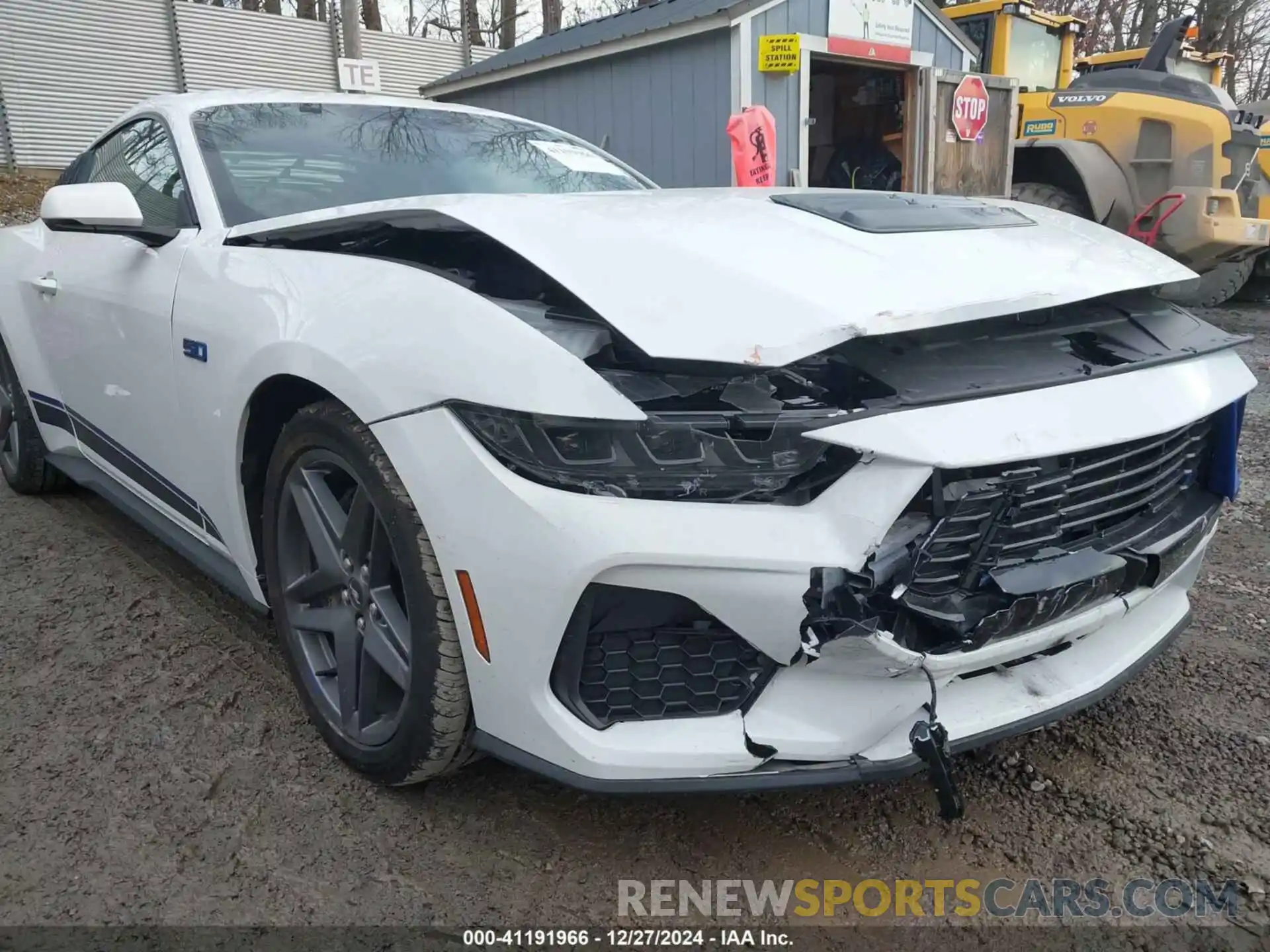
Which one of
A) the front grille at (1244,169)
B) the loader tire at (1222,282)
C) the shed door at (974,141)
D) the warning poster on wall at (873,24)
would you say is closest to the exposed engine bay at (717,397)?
the front grille at (1244,169)

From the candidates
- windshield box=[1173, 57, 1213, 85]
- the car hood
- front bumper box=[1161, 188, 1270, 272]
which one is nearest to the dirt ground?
the car hood

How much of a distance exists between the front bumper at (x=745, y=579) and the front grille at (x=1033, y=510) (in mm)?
58

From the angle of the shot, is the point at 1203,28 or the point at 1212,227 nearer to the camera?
the point at 1212,227

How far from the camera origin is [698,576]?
1419 mm

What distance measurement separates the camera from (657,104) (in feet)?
27.7

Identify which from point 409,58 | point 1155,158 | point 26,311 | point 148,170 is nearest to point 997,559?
point 148,170

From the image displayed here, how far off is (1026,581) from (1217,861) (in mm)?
695

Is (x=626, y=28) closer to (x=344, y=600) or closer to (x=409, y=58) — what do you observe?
(x=344, y=600)

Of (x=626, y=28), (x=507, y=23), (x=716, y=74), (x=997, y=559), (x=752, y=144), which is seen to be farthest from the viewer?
(x=507, y=23)

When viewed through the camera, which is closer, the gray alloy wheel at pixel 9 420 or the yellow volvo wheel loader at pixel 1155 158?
the gray alloy wheel at pixel 9 420

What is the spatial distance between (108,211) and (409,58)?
16.6 metres

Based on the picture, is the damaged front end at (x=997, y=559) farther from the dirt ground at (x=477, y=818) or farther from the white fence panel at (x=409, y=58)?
the white fence panel at (x=409, y=58)

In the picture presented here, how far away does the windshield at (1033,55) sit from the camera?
30.6ft

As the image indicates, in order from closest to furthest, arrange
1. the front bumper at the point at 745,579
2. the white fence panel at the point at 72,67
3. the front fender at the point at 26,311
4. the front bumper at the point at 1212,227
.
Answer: the front bumper at the point at 745,579 < the front fender at the point at 26,311 < the front bumper at the point at 1212,227 < the white fence panel at the point at 72,67
